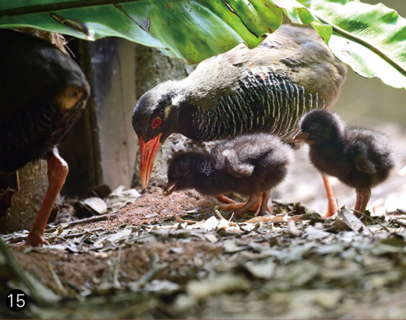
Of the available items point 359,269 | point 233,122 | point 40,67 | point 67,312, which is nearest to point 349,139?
point 233,122

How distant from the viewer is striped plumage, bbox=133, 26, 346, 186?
3.97m

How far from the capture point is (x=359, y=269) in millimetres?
1805

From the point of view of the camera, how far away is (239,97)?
4.05m

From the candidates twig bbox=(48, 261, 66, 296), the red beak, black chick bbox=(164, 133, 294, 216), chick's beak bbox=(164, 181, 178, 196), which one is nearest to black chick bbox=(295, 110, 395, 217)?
black chick bbox=(164, 133, 294, 216)

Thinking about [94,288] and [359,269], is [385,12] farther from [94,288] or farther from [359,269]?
[94,288]

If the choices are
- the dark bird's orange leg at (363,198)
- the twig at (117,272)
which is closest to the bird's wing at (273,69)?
the dark bird's orange leg at (363,198)

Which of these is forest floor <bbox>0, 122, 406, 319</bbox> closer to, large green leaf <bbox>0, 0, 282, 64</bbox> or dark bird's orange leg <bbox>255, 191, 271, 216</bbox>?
dark bird's orange leg <bbox>255, 191, 271, 216</bbox>

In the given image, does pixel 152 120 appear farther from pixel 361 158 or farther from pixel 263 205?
pixel 361 158

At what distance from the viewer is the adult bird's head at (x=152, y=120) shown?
380 cm

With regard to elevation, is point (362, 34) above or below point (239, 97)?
above

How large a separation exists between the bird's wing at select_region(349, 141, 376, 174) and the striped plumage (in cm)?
87

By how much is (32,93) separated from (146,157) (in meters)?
1.47

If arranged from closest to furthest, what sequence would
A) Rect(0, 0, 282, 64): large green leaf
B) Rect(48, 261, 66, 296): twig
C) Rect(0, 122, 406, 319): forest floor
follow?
1. Rect(0, 122, 406, 319): forest floor
2. Rect(48, 261, 66, 296): twig
3. Rect(0, 0, 282, 64): large green leaf

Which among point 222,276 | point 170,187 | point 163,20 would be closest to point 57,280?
point 222,276
